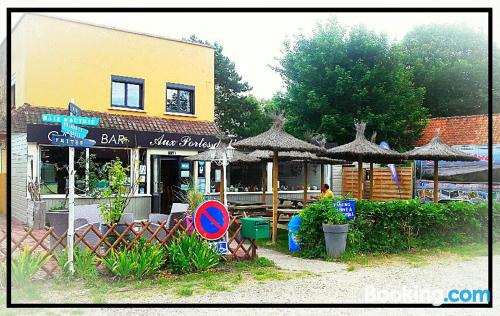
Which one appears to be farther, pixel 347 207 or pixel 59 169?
pixel 59 169

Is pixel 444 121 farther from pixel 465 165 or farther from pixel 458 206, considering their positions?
pixel 458 206

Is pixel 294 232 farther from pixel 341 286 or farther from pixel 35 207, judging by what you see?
pixel 35 207

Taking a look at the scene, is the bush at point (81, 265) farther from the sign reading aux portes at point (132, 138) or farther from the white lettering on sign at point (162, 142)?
the white lettering on sign at point (162, 142)

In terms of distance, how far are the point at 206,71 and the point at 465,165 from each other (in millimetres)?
11192

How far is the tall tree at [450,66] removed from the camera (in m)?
30.3

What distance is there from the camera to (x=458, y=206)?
1209cm

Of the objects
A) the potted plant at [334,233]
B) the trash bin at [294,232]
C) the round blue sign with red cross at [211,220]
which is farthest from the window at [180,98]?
the round blue sign with red cross at [211,220]

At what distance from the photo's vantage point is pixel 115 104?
17.1m

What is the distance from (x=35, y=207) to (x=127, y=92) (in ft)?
16.9

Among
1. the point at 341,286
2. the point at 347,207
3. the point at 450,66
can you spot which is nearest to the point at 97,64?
the point at 347,207

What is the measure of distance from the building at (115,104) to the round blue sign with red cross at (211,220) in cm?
680

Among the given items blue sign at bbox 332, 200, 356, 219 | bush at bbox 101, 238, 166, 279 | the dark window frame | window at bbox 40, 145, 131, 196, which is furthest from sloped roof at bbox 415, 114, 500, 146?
bush at bbox 101, 238, 166, 279

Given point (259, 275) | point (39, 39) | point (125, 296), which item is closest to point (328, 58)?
point (39, 39)

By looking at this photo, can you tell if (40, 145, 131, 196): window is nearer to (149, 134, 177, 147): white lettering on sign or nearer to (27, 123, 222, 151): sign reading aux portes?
(27, 123, 222, 151): sign reading aux portes
